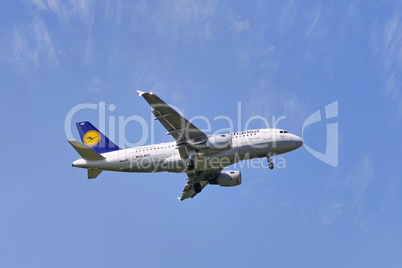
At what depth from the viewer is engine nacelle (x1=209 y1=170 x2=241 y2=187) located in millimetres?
62875

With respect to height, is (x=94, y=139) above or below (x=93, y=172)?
above

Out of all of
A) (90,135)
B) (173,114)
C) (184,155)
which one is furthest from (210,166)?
(90,135)

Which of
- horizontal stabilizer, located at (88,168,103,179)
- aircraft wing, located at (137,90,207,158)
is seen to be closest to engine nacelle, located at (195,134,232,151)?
aircraft wing, located at (137,90,207,158)

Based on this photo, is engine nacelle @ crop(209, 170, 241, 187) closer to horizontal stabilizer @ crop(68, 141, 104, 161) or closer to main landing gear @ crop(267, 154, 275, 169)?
main landing gear @ crop(267, 154, 275, 169)

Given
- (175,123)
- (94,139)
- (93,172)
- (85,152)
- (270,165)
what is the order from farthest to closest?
(94,139)
(93,172)
(270,165)
(85,152)
(175,123)

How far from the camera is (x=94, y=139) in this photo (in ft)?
196

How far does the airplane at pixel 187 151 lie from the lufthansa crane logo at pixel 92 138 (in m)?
0.99

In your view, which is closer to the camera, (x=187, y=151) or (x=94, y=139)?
(x=187, y=151)

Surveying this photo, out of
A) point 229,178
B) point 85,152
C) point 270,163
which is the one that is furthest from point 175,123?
point 229,178

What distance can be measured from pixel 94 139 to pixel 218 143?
14.2 m

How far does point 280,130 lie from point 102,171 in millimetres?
19123

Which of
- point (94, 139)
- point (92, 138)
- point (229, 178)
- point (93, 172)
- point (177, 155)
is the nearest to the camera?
point (177, 155)

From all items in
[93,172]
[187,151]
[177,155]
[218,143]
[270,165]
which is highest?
[218,143]

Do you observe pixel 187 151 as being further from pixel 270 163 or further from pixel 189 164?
pixel 270 163
